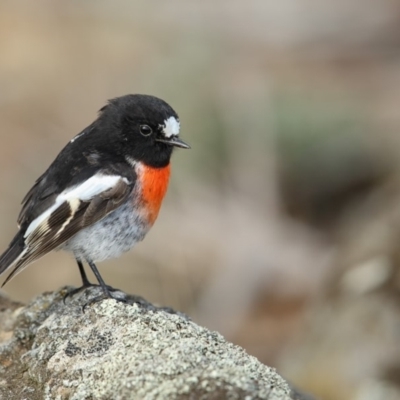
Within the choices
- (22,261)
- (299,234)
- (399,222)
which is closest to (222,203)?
(299,234)

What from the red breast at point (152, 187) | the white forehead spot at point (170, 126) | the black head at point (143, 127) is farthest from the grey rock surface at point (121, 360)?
the white forehead spot at point (170, 126)

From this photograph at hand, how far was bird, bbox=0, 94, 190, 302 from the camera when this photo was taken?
4566 millimetres

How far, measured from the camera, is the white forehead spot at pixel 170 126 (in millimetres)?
4883

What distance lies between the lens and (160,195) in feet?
16.1

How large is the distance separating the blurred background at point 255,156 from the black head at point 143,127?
7.24 ft

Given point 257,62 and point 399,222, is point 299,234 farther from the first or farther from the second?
point 257,62

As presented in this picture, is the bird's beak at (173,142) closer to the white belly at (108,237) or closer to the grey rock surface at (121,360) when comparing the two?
the white belly at (108,237)

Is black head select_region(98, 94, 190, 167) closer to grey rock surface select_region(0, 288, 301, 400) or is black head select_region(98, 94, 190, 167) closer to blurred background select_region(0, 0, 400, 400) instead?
grey rock surface select_region(0, 288, 301, 400)

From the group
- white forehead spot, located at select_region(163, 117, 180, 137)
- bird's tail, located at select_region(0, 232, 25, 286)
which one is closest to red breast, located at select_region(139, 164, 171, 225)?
white forehead spot, located at select_region(163, 117, 180, 137)

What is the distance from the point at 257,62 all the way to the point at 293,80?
4.18 feet

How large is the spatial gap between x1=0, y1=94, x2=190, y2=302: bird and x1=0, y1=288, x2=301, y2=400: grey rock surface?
479 mm

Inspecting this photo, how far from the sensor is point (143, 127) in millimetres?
4902

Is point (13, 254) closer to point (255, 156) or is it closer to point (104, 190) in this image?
point (104, 190)

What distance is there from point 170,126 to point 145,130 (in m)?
0.15
